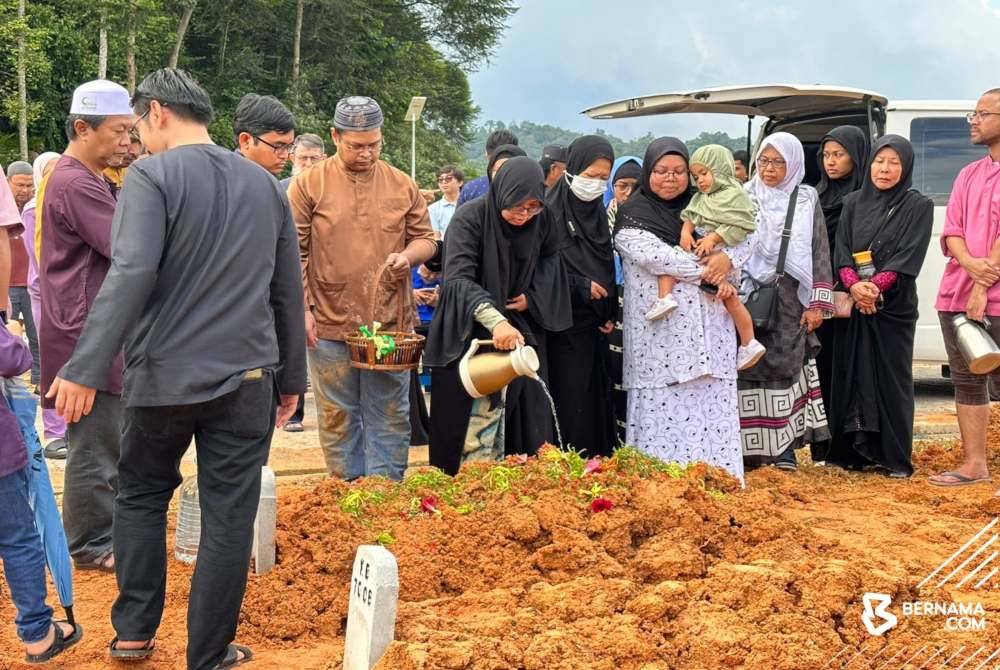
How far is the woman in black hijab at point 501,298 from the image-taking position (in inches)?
193

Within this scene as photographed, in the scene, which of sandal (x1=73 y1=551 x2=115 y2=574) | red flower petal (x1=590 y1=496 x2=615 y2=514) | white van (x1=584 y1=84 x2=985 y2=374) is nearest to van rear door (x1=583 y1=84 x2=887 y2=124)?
white van (x1=584 y1=84 x2=985 y2=374)

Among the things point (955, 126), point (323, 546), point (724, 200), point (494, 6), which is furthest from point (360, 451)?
point (494, 6)

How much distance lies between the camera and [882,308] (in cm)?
615

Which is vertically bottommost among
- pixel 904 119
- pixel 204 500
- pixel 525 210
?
pixel 204 500

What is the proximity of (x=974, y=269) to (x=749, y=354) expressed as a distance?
1.31 metres

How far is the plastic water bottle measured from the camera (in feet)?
14.3

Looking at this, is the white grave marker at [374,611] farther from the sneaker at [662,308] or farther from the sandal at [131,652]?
the sneaker at [662,308]

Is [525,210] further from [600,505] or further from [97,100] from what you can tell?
[97,100]

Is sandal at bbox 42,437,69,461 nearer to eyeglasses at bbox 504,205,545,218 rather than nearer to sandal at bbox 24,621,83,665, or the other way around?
sandal at bbox 24,621,83,665

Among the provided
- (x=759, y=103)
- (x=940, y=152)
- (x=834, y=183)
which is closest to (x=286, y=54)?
(x=759, y=103)

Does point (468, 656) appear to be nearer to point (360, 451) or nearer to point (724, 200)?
point (360, 451)

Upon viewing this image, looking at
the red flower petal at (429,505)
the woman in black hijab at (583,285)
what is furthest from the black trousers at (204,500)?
the woman in black hijab at (583,285)

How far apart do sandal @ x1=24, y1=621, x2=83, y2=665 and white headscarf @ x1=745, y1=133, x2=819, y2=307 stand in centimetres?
400

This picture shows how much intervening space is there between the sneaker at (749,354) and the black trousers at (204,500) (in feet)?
9.88
